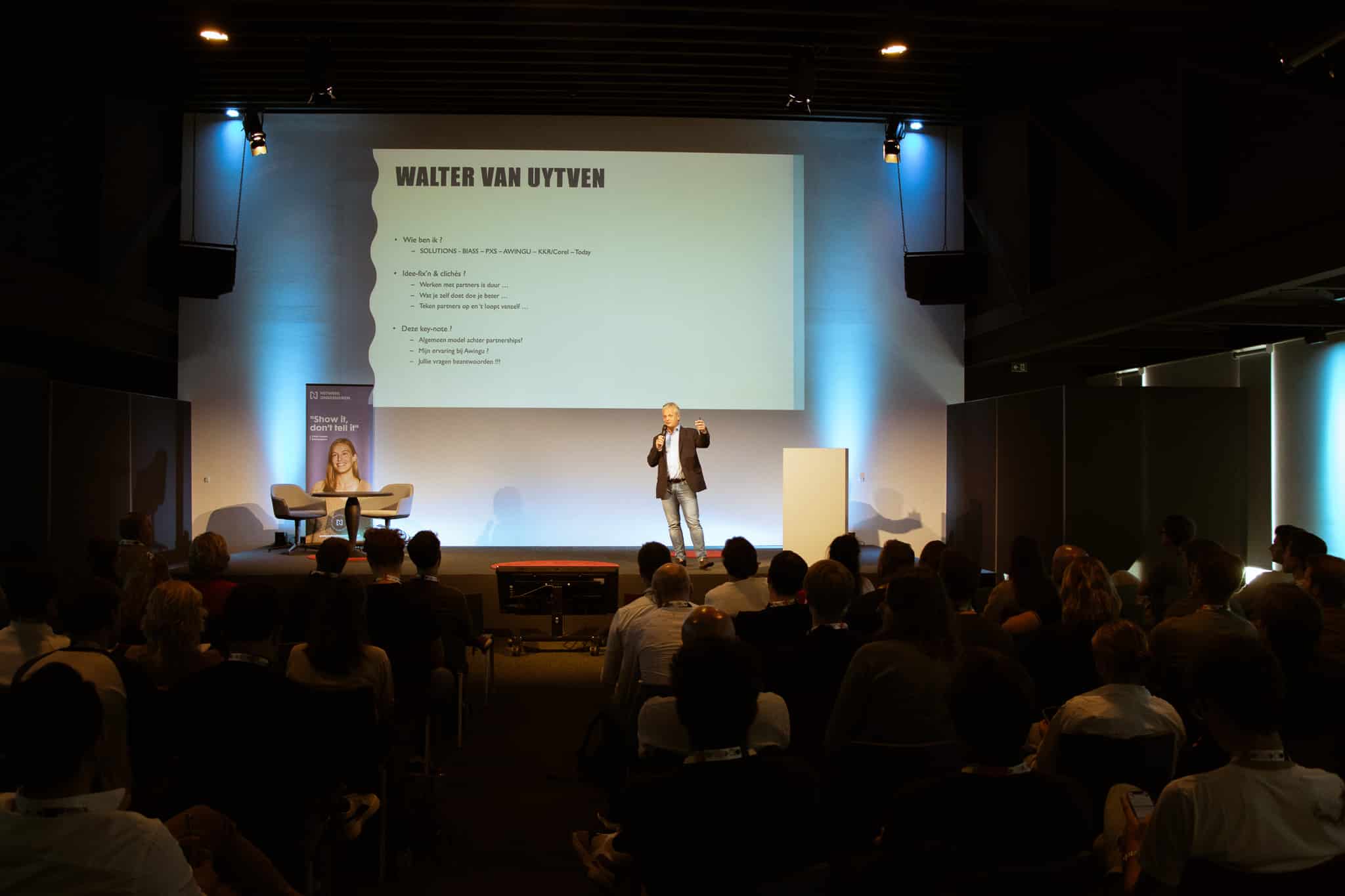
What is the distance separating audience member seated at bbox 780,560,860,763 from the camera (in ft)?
9.96

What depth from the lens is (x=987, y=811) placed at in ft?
5.43

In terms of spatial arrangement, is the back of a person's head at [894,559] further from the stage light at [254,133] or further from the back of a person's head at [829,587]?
the stage light at [254,133]

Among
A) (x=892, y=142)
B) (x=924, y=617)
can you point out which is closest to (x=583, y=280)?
(x=892, y=142)

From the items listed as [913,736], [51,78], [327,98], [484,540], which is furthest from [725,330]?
[913,736]

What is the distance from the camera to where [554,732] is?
4.77 meters

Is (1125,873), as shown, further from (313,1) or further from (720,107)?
(720,107)

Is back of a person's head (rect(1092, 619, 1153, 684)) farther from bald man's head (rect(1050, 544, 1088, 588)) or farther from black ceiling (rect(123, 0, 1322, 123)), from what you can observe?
black ceiling (rect(123, 0, 1322, 123))

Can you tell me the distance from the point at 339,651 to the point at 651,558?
1883mm

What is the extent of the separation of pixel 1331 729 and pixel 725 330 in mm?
7269

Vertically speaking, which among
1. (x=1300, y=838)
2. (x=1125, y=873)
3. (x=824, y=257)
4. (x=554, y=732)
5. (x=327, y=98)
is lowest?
(x=554, y=732)

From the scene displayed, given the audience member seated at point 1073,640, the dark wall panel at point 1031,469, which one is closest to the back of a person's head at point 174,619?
the audience member seated at point 1073,640

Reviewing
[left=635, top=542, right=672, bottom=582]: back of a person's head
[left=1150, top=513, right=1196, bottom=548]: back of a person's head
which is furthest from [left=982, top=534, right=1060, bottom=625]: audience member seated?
[left=1150, top=513, right=1196, bottom=548]: back of a person's head

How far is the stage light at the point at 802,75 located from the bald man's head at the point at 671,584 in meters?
5.48

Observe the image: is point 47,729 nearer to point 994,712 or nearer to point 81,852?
point 81,852
